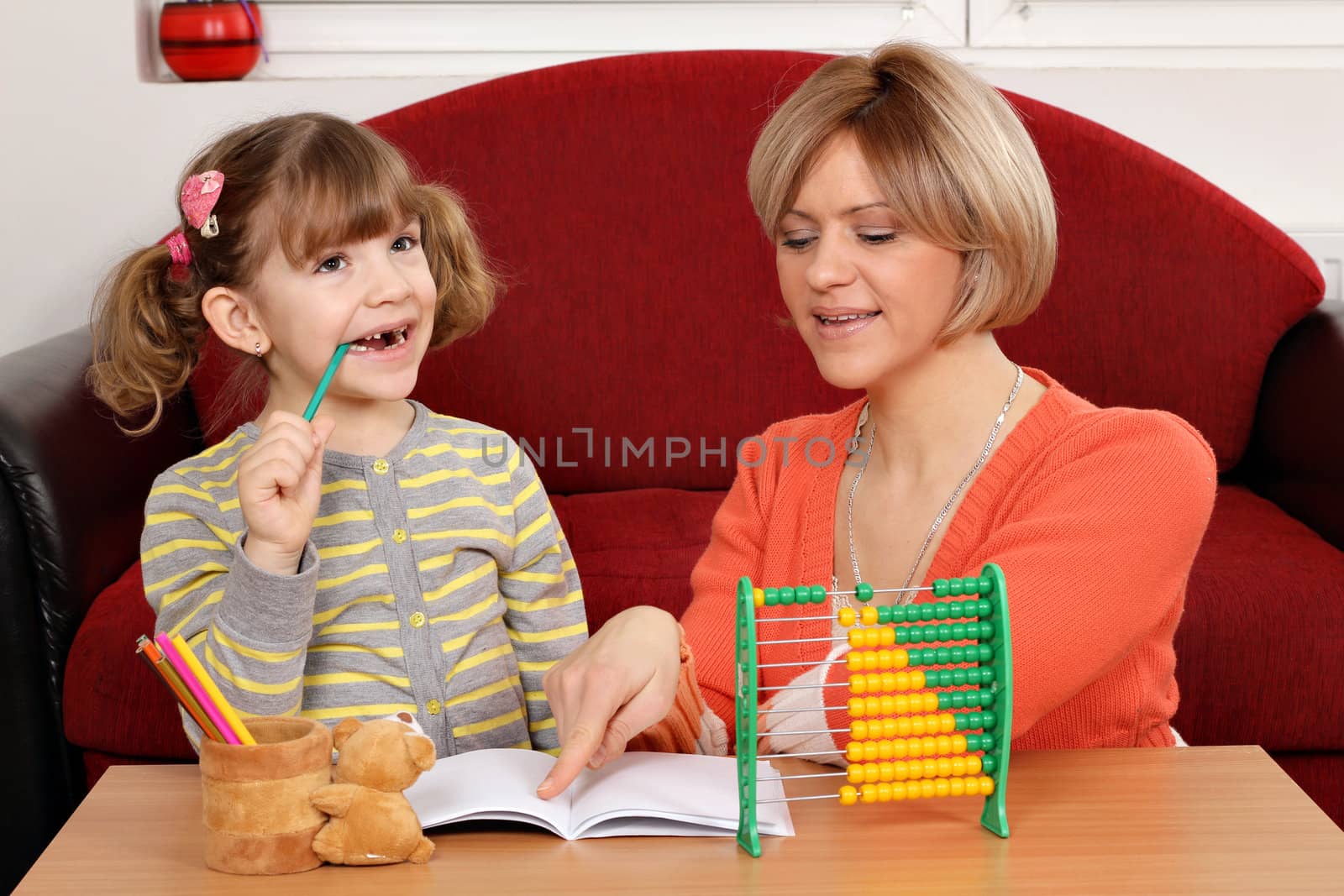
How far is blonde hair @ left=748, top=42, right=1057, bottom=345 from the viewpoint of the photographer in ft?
4.27

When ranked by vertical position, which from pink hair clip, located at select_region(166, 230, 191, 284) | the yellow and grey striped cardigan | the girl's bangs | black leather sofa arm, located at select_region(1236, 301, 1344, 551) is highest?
the girl's bangs

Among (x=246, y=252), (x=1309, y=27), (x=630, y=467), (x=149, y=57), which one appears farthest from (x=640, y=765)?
(x=1309, y=27)

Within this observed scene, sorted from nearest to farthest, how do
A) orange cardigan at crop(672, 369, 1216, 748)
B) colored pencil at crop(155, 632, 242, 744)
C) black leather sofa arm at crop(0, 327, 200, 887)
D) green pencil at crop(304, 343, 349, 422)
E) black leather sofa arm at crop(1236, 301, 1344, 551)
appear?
1. colored pencil at crop(155, 632, 242, 744)
2. orange cardigan at crop(672, 369, 1216, 748)
3. green pencil at crop(304, 343, 349, 422)
4. black leather sofa arm at crop(0, 327, 200, 887)
5. black leather sofa arm at crop(1236, 301, 1344, 551)

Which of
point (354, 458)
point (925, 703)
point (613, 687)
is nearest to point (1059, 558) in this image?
point (925, 703)

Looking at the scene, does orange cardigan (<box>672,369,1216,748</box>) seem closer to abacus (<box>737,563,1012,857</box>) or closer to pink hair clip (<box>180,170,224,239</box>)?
abacus (<box>737,563,1012,857</box>)

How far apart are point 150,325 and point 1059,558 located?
3.19 ft

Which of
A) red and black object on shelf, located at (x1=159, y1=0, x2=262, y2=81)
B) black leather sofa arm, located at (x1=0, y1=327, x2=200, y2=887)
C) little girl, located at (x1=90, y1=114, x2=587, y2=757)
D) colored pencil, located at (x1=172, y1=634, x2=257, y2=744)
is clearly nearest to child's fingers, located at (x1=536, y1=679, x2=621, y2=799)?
colored pencil, located at (x1=172, y1=634, x2=257, y2=744)

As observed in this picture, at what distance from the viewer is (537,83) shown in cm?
254

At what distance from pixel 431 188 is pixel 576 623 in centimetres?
52

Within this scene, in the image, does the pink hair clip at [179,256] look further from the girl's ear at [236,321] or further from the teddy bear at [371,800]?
the teddy bear at [371,800]

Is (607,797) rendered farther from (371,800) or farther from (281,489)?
(281,489)

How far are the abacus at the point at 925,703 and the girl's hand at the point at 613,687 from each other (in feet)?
0.36

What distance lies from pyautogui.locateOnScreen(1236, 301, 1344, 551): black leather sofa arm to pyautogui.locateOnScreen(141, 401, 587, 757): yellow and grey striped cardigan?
134 centimetres

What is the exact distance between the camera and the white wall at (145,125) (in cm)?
267
